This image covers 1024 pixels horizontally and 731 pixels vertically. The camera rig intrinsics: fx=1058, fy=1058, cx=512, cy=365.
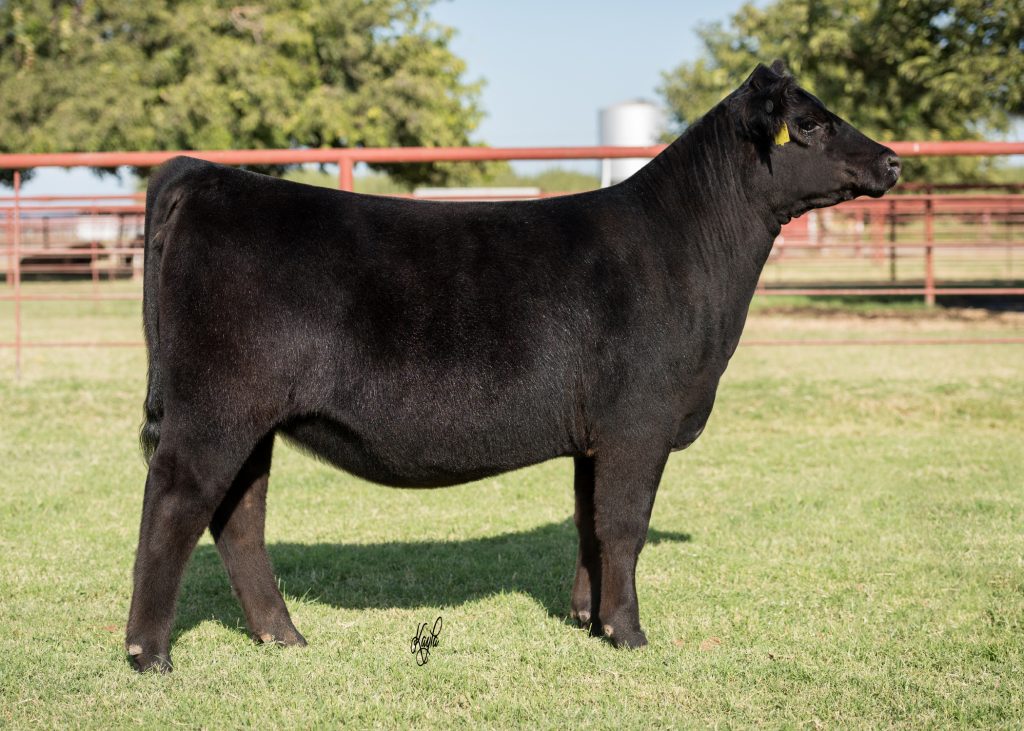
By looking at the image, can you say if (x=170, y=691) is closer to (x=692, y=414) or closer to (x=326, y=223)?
(x=326, y=223)

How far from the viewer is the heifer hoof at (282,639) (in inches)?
155

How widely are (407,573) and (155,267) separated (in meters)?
1.89

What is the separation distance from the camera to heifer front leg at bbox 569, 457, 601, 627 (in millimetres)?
4109

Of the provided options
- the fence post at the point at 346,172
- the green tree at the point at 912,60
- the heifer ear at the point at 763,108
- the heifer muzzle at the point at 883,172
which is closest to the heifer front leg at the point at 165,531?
the heifer ear at the point at 763,108

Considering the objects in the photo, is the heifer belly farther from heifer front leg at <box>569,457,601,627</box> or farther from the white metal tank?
the white metal tank

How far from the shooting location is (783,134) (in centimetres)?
396

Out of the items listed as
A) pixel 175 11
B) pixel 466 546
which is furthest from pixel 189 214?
pixel 175 11

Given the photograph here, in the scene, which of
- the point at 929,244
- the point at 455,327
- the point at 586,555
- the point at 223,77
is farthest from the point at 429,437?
the point at 223,77

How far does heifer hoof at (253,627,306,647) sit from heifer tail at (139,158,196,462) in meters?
0.80

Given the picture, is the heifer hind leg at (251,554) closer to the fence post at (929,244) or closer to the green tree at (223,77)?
the fence post at (929,244)

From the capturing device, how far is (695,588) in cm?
466

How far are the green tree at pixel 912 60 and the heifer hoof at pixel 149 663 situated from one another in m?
16.3

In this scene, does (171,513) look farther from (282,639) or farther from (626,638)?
(626,638)

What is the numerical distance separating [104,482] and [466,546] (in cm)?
262
